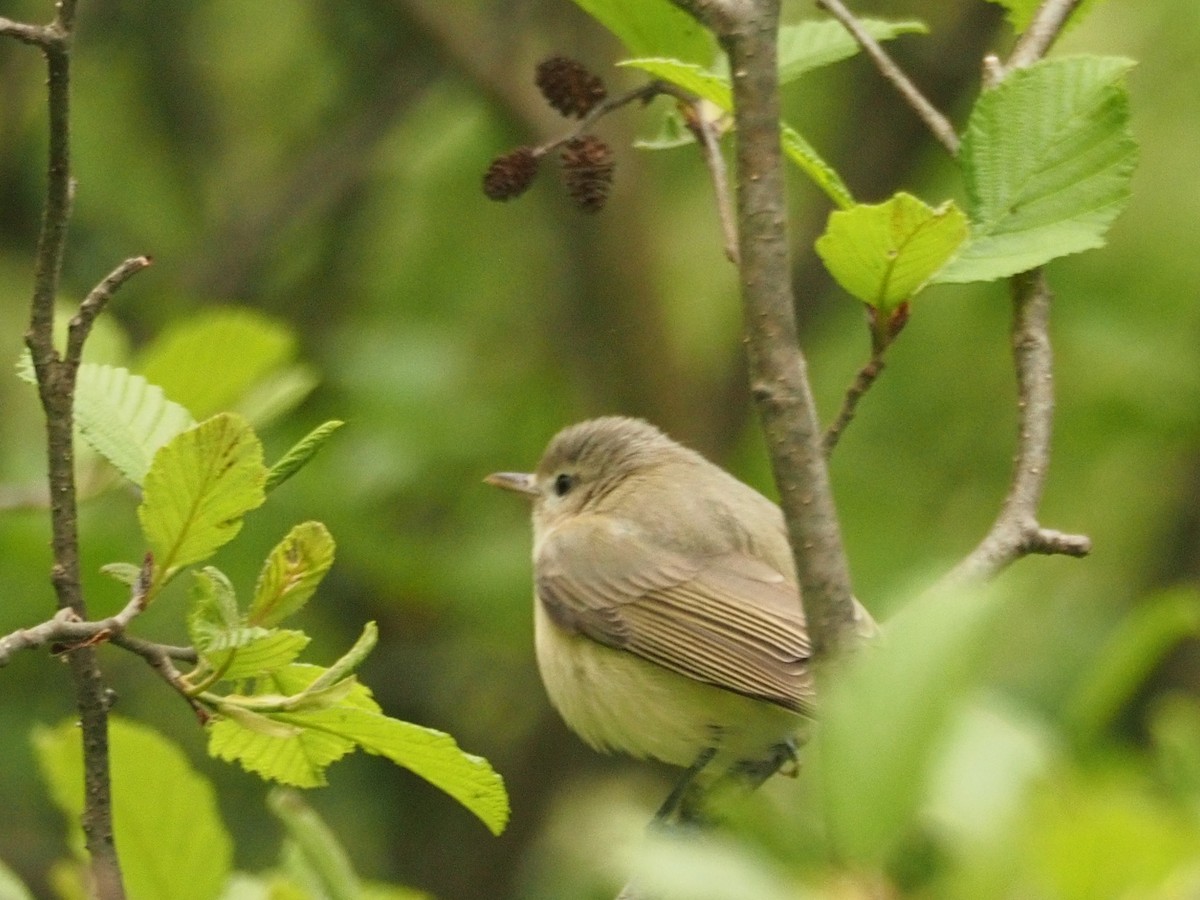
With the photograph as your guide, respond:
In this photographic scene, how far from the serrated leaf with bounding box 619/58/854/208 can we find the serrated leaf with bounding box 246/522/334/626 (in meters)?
0.64

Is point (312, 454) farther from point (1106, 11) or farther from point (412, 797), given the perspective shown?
point (1106, 11)

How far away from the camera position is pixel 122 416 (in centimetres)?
Answer: 205

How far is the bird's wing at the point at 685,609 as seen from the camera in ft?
11.9

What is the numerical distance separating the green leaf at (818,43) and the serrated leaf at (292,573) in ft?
3.20

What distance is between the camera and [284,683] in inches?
76.2

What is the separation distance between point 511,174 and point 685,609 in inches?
69.3

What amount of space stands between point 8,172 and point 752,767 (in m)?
3.20

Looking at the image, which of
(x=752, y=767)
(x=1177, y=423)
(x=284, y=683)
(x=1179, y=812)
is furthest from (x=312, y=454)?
(x=1177, y=423)

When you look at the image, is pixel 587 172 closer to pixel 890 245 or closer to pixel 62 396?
pixel 890 245

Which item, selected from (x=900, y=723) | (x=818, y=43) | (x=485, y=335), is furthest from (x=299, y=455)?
(x=485, y=335)

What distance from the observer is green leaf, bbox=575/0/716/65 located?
2.42m

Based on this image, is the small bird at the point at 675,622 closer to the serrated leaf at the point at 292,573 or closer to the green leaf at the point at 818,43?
the green leaf at the point at 818,43

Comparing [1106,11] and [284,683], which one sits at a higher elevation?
[1106,11]

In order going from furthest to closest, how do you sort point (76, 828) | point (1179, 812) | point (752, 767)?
point (752, 767), point (76, 828), point (1179, 812)
